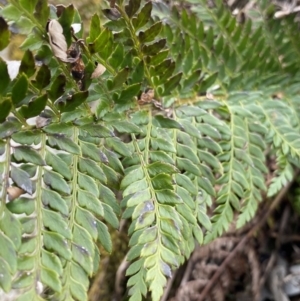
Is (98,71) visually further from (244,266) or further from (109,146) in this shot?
(244,266)

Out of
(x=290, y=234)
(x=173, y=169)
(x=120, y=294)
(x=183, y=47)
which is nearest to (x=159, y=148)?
(x=173, y=169)

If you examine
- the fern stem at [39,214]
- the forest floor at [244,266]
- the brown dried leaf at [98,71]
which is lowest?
the forest floor at [244,266]

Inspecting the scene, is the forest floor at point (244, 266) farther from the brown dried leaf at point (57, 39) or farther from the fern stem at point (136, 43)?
the brown dried leaf at point (57, 39)

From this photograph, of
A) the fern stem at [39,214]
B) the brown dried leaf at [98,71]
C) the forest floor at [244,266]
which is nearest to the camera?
the fern stem at [39,214]

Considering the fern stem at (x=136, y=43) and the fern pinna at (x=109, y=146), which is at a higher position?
the fern stem at (x=136, y=43)

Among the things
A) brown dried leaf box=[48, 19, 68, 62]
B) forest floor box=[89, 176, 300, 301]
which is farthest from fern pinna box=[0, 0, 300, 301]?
forest floor box=[89, 176, 300, 301]

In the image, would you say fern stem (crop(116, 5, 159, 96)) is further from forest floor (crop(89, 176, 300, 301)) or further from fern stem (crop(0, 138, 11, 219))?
forest floor (crop(89, 176, 300, 301))

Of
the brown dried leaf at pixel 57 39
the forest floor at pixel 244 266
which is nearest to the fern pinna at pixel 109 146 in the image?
the brown dried leaf at pixel 57 39

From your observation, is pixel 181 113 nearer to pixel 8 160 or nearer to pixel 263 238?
pixel 8 160
